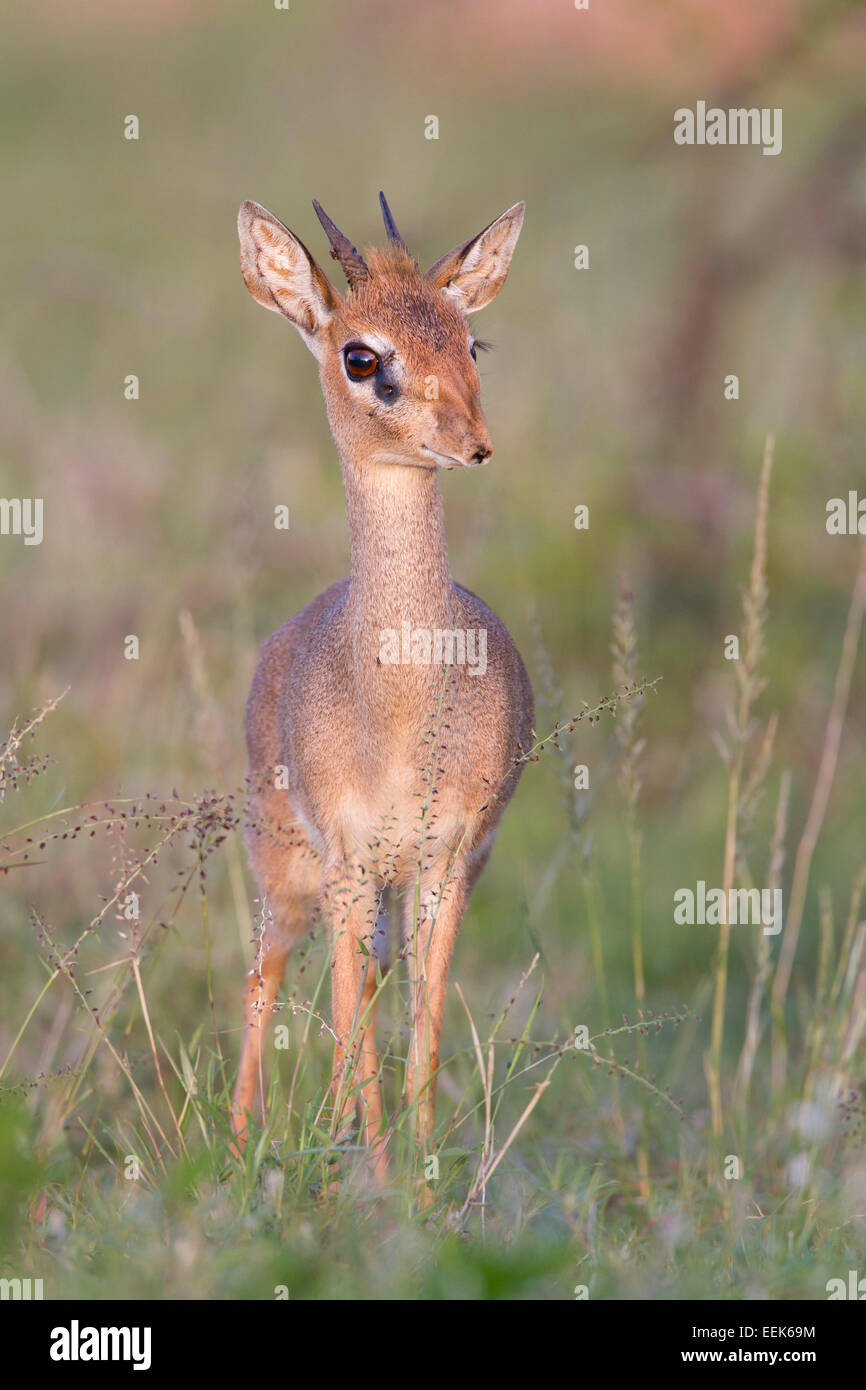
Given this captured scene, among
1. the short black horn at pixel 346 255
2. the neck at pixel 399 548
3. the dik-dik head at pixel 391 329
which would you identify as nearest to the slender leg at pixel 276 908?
the neck at pixel 399 548

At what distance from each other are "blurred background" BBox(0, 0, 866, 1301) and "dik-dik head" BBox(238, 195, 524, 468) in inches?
49.8

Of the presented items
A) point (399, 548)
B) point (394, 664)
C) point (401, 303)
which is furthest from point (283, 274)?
point (394, 664)

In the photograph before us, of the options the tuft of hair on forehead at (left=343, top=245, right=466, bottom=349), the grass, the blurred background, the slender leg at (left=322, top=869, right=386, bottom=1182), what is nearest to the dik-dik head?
the tuft of hair on forehead at (left=343, top=245, right=466, bottom=349)

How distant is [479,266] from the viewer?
5.92 metres

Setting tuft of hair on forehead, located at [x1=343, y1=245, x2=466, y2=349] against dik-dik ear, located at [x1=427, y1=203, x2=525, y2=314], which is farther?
dik-dik ear, located at [x1=427, y1=203, x2=525, y2=314]

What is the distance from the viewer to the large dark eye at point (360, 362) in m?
5.45

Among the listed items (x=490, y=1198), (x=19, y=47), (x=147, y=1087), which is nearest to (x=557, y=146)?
(x=19, y=47)

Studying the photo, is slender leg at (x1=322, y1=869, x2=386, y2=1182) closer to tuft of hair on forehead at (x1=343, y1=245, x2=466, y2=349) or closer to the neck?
the neck

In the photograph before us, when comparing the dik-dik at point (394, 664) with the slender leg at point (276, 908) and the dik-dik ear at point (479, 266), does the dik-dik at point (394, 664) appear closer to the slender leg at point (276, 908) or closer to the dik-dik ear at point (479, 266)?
the dik-dik ear at point (479, 266)

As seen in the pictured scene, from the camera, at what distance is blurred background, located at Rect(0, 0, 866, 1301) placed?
9.27 metres

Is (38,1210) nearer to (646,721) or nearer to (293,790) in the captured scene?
(293,790)

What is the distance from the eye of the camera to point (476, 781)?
18.4 feet

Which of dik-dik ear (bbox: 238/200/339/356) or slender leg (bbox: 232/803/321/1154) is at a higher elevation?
dik-dik ear (bbox: 238/200/339/356)

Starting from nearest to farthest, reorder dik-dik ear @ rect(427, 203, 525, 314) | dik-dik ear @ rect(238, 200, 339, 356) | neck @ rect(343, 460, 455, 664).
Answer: neck @ rect(343, 460, 455, 664), dik-dik ear @ rect(238, 200, 339, 356), dik-dik ear @ rect(427, 203, 525, 314)
